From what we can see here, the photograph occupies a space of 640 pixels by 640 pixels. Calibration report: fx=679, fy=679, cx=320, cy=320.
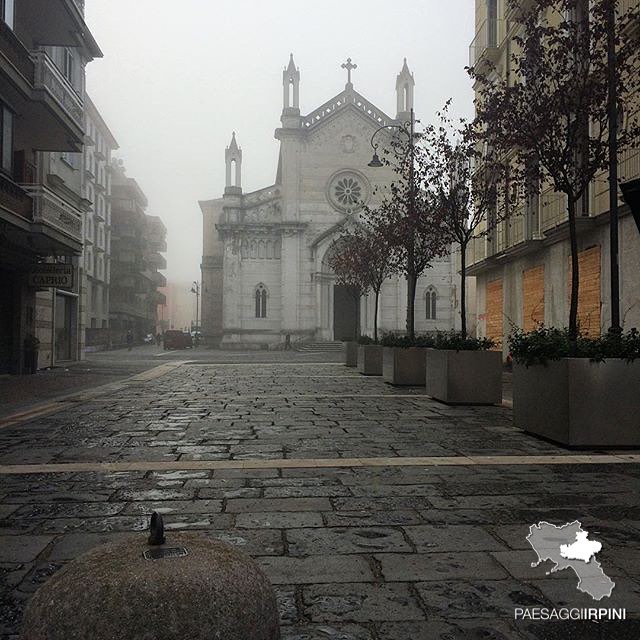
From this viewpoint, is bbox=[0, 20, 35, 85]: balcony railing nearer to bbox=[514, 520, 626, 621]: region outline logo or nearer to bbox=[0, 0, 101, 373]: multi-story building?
bbox=[0, 0, 101, 373]: multi-story building

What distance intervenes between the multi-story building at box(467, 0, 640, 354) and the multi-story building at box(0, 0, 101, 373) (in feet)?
34.1

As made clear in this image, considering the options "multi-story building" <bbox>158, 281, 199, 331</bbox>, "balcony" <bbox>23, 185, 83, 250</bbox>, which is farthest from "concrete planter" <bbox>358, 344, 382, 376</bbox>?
"multi-story building" <bbox>158, 281, 199, 331</bbox>

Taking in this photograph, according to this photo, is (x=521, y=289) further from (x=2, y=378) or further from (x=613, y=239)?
(x=2, y=378)

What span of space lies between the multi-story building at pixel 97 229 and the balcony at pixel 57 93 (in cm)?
3157

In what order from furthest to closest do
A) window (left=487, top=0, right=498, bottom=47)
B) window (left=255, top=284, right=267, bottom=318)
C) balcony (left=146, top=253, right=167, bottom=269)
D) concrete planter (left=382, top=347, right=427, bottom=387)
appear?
balcony (left=146, top=253, right=167, bottom=269)
window (left=255, top=284, right=267, bottom=318)
window (left=487, top=0, right=498, bottom=47)
concrete planter (left=382, top=347, right=427, bottom=387)

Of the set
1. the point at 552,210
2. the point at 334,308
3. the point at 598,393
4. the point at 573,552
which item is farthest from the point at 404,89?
the point at 573,552

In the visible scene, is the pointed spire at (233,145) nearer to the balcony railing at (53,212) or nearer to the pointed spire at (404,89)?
the pointed spire at (404,89)

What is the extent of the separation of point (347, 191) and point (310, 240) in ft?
15.5

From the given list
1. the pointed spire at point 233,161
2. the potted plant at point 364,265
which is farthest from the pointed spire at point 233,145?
the potted plant at point 364,265

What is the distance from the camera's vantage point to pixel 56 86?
17.5 metres

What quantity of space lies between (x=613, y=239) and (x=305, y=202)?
41.7 m

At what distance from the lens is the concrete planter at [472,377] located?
11578 millimetres

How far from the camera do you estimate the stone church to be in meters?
49.0

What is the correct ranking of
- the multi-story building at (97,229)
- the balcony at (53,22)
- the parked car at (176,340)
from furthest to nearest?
the parked car at (176,340), the multi-story building at (97,229), the balcony at (53,22)
